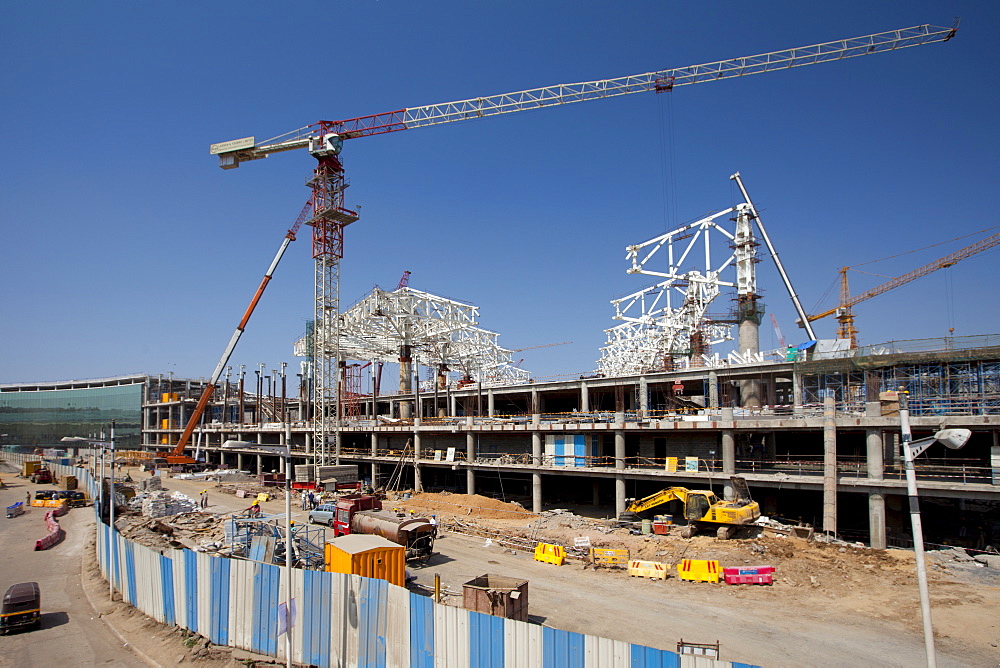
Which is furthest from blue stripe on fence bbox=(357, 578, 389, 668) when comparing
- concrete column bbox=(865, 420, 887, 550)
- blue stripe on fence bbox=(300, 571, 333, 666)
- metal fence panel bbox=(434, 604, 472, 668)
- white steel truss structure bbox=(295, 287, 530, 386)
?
white steel truss structure bbox=(295, 287, 530, 386)

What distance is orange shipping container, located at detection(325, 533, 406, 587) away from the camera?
18.4 metres

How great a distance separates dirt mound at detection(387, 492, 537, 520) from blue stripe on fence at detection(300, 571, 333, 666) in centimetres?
2416

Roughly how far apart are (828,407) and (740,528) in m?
7.19

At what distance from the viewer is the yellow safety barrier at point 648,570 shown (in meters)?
22.7

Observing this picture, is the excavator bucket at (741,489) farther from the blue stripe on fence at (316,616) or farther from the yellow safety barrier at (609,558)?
the blue stripe on fence at (316,616)

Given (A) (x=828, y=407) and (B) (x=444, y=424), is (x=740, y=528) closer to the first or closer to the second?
(A) (x=828, y=407)

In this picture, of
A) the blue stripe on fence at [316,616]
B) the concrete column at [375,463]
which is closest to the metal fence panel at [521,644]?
the blue stripe on fence at [316,616]

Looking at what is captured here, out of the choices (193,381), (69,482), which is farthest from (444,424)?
(193,381)

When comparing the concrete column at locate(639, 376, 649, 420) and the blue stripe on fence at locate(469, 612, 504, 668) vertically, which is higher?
the concrete column at locate(639, 376, 649, 420)

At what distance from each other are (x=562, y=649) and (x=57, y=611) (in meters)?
19.9

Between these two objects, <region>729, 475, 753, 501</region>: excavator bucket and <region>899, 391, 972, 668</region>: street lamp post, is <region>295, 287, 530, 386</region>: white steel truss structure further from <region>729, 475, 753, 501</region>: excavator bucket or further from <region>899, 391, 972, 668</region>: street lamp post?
<region>899, 391, 972, 668</region>: street lamp post

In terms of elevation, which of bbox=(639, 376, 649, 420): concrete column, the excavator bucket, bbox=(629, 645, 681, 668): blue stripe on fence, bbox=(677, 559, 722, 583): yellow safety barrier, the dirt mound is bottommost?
the dirt mound

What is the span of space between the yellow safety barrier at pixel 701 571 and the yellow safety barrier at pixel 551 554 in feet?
17.2

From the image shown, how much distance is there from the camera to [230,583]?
50.0ft
